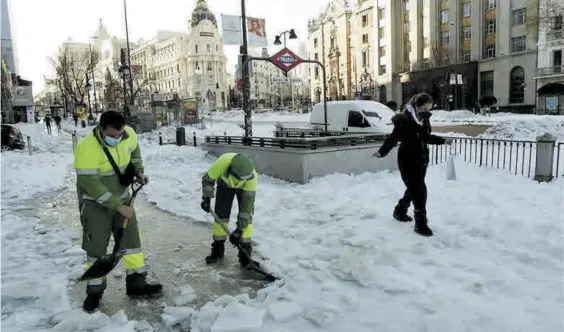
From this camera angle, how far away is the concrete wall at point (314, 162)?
9578 millimetres

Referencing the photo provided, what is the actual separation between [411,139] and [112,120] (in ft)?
12.1

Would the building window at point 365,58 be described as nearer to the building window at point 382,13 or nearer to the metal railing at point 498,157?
the building window at point 382,13

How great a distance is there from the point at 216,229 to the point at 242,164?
38.8 inches

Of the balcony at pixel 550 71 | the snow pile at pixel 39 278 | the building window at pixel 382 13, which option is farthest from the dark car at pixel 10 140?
the building window at pixel 382 13

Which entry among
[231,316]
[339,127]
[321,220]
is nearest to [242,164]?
[231,316]

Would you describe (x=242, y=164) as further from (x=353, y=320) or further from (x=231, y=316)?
(x=353, y=320)

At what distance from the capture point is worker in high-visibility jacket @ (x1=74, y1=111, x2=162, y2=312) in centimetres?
357

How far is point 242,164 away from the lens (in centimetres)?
452

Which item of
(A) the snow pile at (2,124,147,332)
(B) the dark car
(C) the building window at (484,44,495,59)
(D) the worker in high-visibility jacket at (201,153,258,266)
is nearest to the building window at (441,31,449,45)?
(C) the building window at (484,44,495,59)

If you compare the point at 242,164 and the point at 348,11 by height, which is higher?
the point at 348,11

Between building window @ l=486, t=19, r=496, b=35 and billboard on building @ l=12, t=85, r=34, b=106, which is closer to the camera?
building window @ l=486, t=19, r=496, b=35

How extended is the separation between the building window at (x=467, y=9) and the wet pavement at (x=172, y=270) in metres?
48.6

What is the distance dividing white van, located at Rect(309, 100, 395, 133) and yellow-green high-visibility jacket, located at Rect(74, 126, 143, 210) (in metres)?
12.3

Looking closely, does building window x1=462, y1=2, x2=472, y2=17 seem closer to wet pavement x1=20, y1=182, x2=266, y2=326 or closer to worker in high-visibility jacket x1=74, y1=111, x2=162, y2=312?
wet pavement x1=20, y1=182, x2=266, y2=326
